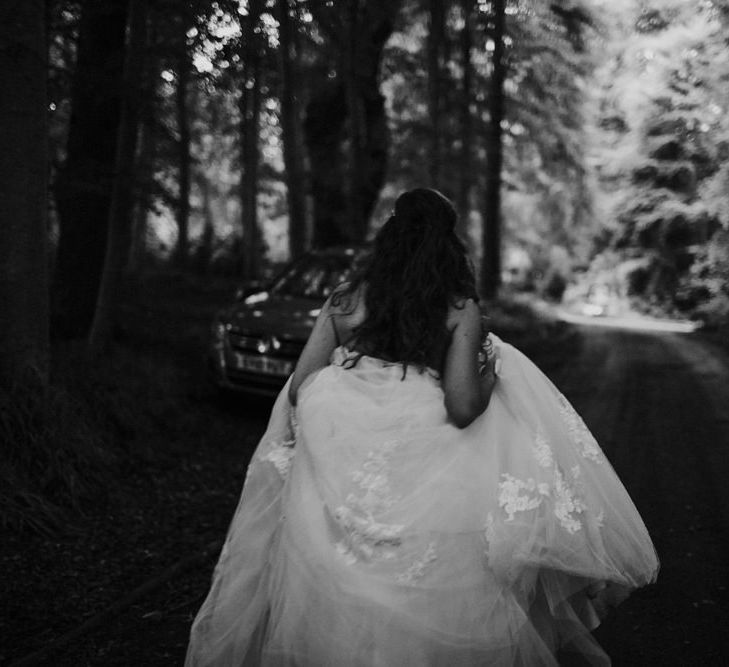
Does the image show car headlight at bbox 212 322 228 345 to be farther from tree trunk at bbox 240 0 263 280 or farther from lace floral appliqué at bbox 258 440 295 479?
lace floral appliqué at bbox 258 440 295 479

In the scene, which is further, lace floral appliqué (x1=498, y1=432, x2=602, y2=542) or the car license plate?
the car license plate

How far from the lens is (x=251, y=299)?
1123 cm

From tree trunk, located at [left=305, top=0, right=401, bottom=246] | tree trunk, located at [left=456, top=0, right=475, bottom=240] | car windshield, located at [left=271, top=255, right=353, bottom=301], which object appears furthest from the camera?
tree trunk, located at [left=456, top=0, right=475, bottom=240]

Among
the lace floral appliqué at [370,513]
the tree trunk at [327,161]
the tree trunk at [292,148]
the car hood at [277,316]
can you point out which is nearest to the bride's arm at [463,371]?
the lace floral appliqué at [370,513]

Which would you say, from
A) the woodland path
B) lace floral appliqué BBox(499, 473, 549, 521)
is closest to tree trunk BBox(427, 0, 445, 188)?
the woodland path

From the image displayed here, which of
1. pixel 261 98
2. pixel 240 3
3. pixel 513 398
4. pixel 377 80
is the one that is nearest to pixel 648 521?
pixel 513 398

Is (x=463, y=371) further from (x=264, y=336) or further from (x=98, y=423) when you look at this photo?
(x=264, y=336)

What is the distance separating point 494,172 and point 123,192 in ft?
60.4

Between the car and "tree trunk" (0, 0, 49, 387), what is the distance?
135 inches

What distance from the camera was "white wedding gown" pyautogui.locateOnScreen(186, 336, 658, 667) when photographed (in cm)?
296

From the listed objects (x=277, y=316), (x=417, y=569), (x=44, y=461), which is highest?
(x=277, y=316)

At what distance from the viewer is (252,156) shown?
17953 mm

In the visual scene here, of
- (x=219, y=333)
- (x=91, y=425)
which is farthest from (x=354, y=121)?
(x=91, y=425)

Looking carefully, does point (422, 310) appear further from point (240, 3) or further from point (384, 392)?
point (240, 3)
